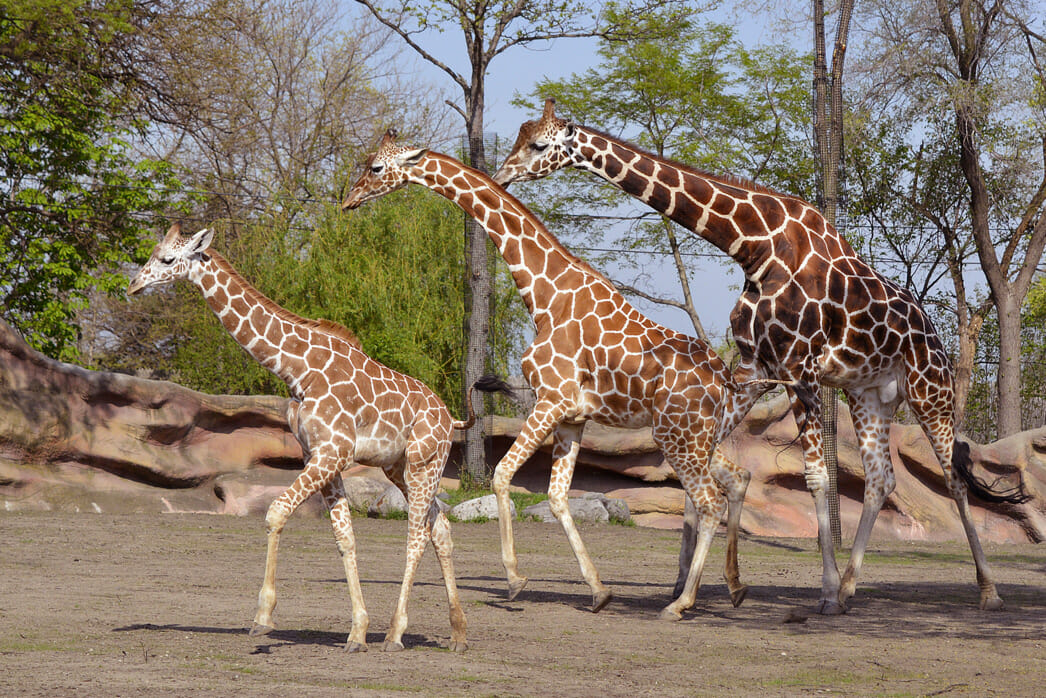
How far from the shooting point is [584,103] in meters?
24.4

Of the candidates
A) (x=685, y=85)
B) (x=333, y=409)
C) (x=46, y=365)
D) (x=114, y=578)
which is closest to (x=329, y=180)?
(x=685, y=85)

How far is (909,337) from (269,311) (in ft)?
15.4

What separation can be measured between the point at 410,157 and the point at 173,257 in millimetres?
2168

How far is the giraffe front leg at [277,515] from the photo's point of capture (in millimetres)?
5996

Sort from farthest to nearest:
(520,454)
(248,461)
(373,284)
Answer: (373,284) < (248,461) < (520,454)

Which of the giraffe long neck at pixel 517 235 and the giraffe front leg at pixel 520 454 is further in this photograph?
the giraffe long neck at pixel 517 235

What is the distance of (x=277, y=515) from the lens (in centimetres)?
598

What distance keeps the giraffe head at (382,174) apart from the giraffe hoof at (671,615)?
3.54 metres

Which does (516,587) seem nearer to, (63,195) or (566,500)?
(566,500)

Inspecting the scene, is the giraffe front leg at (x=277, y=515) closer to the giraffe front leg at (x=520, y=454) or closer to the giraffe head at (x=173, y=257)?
the giraffe head at (x=173, y=257)

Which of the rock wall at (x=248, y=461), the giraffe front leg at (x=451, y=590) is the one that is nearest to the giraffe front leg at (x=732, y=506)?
the giraffe front leg at (x=451, y=590)

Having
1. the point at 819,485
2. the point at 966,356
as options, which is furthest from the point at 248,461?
the point at 966,356

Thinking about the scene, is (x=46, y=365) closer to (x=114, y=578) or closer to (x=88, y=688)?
(x=114, y=578)

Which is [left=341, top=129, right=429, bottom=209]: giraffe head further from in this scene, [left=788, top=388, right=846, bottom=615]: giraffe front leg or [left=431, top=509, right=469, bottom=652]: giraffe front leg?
[left=788, top=388, right=846, bottom=615]: giraffe front leg
